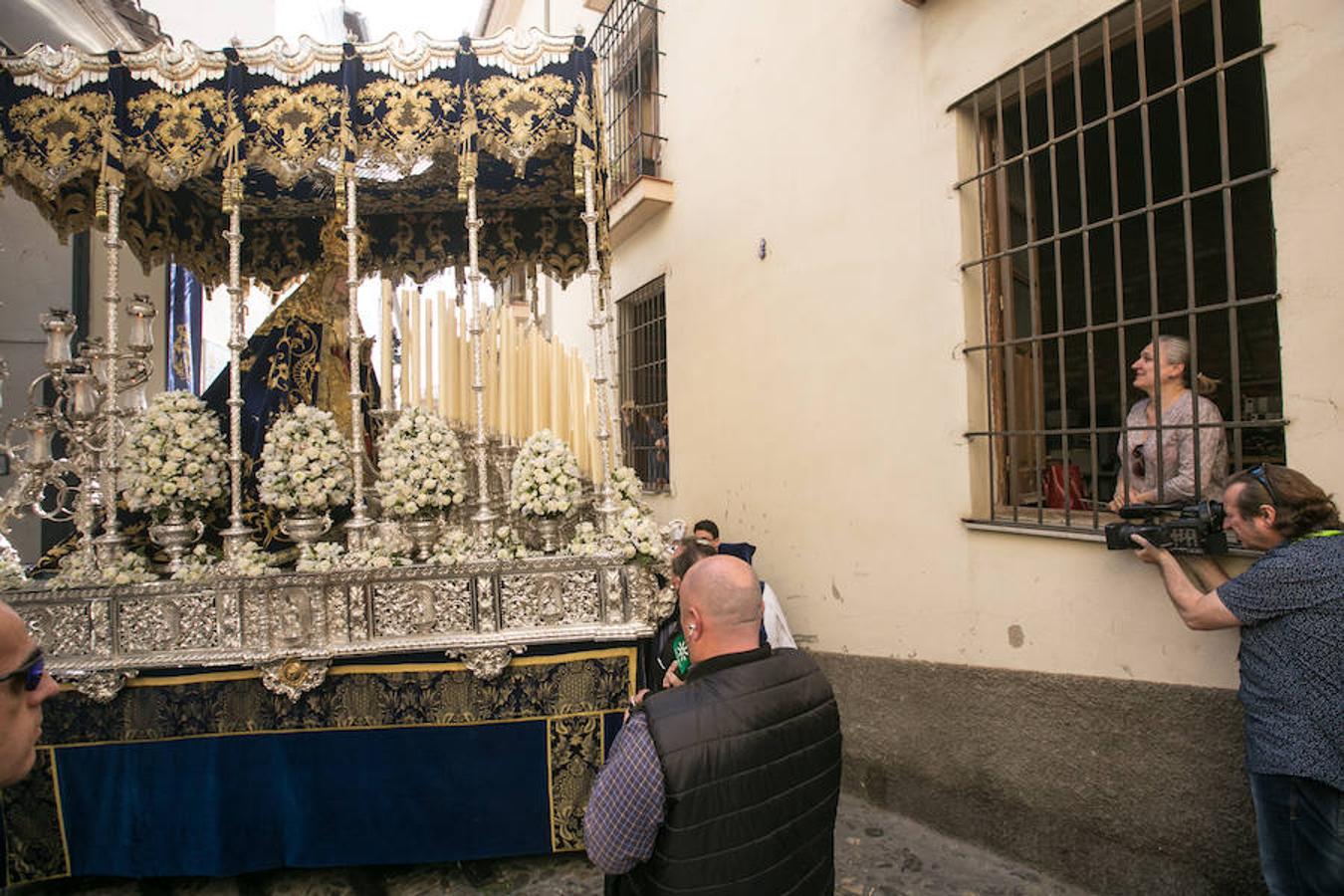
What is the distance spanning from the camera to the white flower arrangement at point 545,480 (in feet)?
10.8

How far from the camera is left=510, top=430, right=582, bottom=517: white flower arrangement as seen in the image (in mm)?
3279

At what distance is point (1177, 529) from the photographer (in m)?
2.32

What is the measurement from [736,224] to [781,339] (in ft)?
3.52

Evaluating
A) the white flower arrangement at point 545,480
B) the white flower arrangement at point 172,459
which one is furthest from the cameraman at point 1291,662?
the white flower arrangement at point 172,459

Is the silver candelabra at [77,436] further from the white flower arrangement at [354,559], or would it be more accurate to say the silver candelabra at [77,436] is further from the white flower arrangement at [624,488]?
the white flower arrangement at [624,488]

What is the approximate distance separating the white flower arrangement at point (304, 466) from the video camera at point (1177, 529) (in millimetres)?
3310

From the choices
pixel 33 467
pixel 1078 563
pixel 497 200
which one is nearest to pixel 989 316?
pixel 1078 563

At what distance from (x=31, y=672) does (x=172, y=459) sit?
7.26ft

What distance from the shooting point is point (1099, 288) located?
6.31 metres

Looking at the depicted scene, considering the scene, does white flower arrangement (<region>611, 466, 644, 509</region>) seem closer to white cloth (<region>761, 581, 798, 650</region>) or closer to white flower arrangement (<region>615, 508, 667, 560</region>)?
white flower arrangement (<region>615, 508, 667, 560</region>)

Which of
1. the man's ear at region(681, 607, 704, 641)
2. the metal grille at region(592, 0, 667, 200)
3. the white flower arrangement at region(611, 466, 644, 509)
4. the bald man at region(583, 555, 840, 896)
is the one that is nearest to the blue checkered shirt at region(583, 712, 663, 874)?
the bald man at region(583, 555, 840, 896)

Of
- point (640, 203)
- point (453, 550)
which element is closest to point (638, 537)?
point (453, 550)

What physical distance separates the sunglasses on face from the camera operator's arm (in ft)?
9.84

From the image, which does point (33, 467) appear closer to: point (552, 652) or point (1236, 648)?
point (552, 652)
